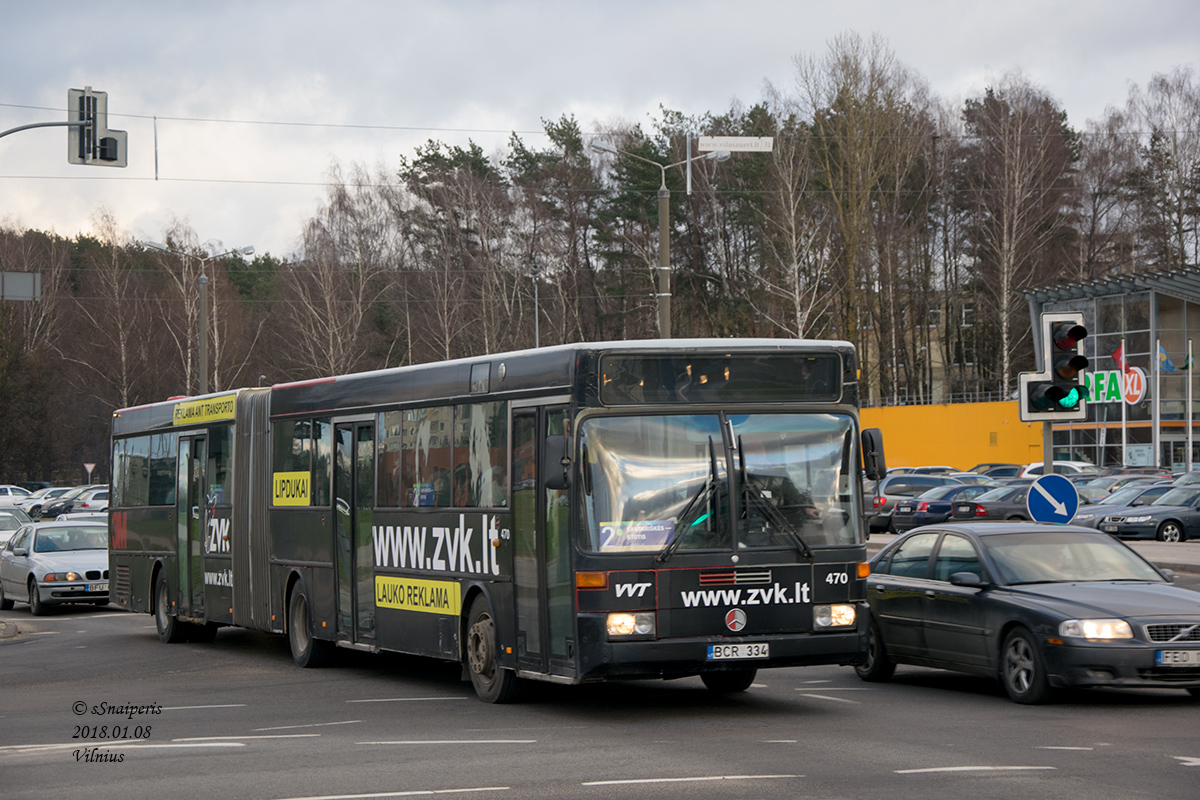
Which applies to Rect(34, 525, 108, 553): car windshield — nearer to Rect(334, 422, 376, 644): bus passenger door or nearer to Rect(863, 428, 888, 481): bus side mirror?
Rect(334, 422, 376, 644): bus passenger door

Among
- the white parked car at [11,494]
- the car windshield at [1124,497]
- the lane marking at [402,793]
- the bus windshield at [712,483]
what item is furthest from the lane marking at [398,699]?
the white parked car at [11,494]

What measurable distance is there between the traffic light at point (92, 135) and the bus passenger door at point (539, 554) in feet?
36.1

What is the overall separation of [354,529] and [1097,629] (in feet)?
22.7

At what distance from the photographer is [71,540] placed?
25781mm

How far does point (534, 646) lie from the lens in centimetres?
1134

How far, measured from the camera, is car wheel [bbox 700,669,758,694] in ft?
41.9

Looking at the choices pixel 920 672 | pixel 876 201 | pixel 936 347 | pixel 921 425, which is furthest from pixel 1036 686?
pixel 936 347

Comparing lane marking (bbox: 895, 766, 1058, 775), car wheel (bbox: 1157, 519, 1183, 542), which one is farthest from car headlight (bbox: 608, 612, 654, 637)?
car wheel (bbox: 1157, 519, 1183, 542)

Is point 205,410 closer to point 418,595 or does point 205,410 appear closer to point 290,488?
point 290,488

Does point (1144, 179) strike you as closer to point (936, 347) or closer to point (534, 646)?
point (936, 347)

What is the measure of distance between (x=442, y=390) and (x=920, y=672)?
5.26 m

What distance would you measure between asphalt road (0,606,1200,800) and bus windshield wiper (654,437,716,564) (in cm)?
120

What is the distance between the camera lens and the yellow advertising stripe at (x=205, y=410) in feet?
59.1

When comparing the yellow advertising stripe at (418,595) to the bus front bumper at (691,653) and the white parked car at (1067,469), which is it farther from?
the white parked car at (1067,469)
